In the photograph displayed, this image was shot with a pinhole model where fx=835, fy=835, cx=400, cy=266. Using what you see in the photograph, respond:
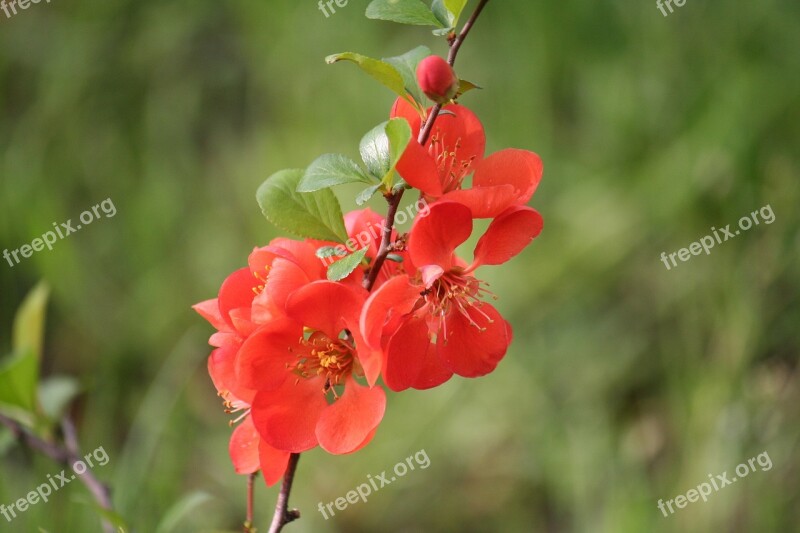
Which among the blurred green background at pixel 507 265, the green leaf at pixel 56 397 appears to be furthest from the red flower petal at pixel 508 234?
the blurred green background at pixel 507 265

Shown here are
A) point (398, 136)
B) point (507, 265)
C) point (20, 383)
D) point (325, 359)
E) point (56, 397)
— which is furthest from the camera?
point (507, 265)

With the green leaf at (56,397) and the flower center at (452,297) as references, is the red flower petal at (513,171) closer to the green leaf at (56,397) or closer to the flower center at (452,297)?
the flower center at (452,297)

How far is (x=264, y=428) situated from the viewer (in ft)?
1.86

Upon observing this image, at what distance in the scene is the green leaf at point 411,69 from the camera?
608 mm

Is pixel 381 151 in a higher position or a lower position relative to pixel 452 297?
higher

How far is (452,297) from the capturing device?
0.63 meters

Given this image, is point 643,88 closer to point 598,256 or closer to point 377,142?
point 598,256

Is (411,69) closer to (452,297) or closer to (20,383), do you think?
(452,297)

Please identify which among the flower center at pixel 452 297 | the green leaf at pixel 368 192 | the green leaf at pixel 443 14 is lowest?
the flower center at pixel 452 297

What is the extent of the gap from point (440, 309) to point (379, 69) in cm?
18

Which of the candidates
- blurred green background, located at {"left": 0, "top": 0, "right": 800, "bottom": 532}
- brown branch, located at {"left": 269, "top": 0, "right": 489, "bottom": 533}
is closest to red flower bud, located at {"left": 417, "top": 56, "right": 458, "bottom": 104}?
brown branch, located at {"left": 269, "top": 0, "right": 489, "bottom": 533}

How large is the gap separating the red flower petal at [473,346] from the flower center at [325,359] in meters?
0.07

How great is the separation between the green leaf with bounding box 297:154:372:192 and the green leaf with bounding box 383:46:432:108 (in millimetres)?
68

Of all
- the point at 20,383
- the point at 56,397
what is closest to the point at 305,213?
the point at 20,383
